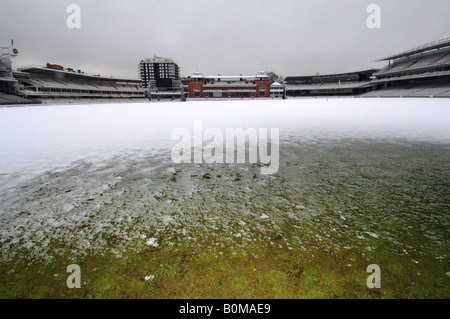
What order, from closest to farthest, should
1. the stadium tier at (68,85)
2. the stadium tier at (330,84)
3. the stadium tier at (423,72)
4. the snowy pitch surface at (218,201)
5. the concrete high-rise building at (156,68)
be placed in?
the snowy pitch surface at (218,201) → the stadium tier at (423,72) → the stadium tier at (68,85) → the stadium tier at (330,84) → the concrete high-rise building at (156,68)

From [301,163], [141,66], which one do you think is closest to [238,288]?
[301,163]

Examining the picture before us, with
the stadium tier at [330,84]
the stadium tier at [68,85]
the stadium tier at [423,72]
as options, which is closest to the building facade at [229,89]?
the stadium tier at [330,84]

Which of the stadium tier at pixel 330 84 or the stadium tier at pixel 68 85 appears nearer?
the stadium tier at pixel 68 85

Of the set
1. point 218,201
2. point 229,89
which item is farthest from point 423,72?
point 218,201

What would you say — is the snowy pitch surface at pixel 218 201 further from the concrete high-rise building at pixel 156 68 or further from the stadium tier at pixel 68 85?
the concrete high-rise building at pixel 156 68

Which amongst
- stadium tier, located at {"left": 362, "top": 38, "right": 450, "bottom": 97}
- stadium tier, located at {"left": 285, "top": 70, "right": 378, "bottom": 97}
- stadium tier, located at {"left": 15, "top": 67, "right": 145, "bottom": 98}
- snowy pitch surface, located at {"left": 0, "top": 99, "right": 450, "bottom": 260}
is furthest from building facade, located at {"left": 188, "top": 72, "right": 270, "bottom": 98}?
snowy pitch surface, located at {"left": 0, "top": 99, "right": 450, "bottom": 260}

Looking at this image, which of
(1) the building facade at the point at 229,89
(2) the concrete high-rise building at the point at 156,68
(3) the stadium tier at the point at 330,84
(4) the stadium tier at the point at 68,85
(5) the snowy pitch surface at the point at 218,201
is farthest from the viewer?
(2) the concrete high-rise building at the point at 156,68

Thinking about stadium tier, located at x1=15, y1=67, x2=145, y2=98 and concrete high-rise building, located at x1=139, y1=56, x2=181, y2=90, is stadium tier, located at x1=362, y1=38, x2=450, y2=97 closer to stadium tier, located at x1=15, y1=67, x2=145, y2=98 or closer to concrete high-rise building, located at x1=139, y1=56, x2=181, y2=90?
stadium tier, located at x1=15, y1=67, x2=145, y2=98

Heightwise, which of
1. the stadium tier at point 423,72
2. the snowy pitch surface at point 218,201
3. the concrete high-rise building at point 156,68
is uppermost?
the concrete high-rise building at point 156,68

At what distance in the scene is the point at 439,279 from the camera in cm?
270

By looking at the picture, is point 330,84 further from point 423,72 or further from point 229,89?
point 229,89

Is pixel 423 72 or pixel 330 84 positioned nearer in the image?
pixel 423 72
